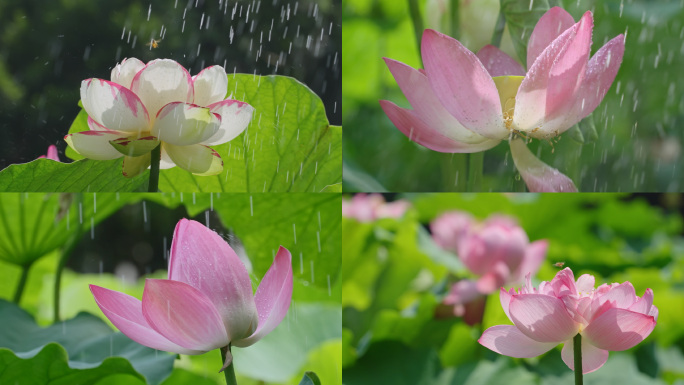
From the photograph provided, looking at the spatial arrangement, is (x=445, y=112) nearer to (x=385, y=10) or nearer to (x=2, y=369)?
(x=385, y=10)

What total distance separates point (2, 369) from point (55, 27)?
0.26 meters

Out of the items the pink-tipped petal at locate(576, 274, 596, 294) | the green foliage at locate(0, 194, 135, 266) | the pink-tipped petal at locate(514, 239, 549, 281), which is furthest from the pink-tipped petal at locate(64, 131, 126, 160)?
the pink-tipped petal at locate(514, 239, 549, 281)

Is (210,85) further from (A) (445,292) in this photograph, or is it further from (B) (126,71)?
(A) (445,292)

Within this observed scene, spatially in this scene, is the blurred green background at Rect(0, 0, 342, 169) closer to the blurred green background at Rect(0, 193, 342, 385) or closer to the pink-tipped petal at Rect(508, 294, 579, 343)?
the blurred green background at Rect(0, 193, 342, 385)

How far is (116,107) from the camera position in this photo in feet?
1.35

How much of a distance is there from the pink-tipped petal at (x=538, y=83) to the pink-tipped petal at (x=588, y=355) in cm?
14

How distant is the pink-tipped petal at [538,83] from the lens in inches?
15.6

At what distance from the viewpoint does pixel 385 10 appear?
0.65 metres

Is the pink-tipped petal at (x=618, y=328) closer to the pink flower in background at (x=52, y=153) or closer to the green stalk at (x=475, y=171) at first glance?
the green stalk at (x=475, y=171)

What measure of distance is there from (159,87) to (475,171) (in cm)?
25

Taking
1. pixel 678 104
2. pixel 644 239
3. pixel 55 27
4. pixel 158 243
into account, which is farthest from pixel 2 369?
pixel 644 239

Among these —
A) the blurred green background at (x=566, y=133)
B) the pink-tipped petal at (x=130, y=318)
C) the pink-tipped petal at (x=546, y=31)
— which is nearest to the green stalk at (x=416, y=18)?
the blurred green background at (x=566, y=133)

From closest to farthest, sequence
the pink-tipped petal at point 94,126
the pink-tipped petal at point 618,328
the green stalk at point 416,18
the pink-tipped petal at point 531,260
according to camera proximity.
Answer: the pink-tipped petal at point 618,328
the pink-tipped petal at point 94,126
the green stalk at point 416,18
the pink-tipped petal at point 531,260

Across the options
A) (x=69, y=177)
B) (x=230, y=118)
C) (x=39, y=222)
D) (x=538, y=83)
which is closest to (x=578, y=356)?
(x=538, y=83)
